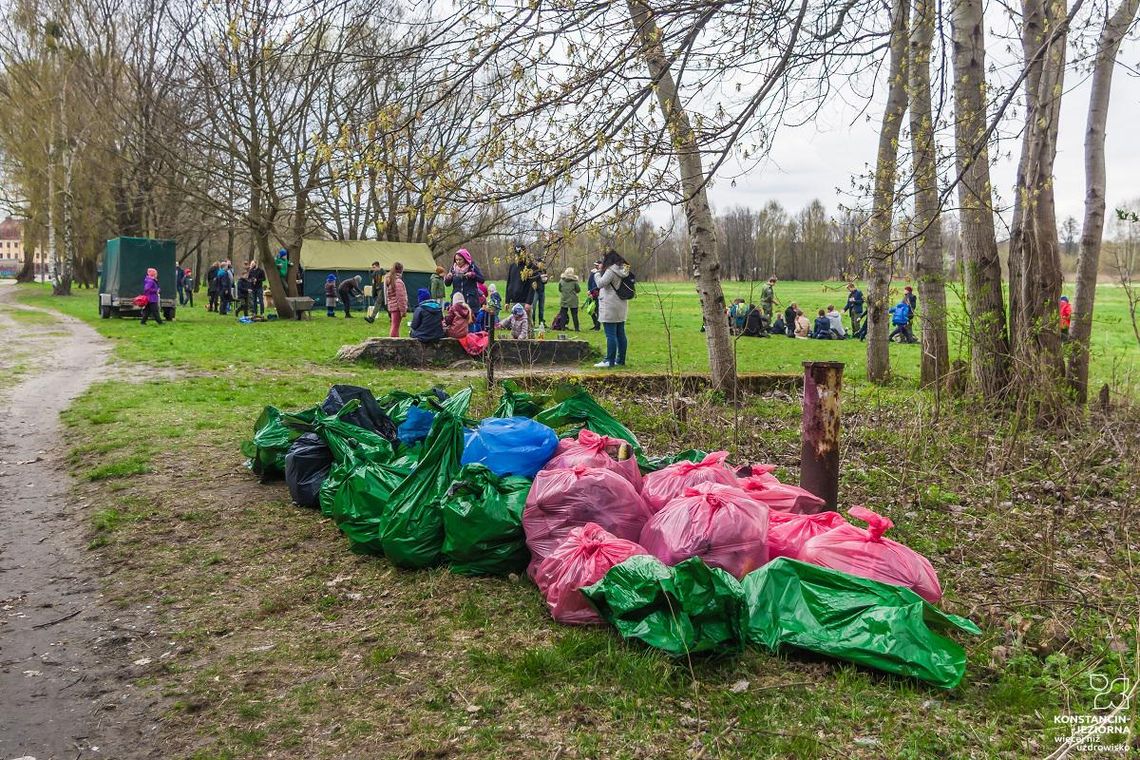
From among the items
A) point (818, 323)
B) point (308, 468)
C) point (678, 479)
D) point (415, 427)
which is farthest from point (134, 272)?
point (678, 479)

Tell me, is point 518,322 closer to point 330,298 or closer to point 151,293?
point 151,293

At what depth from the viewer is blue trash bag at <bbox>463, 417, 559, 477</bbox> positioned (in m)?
4.66

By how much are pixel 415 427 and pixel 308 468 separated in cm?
73

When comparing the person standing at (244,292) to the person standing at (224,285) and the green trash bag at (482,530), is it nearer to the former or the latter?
the person standing at (224,285)

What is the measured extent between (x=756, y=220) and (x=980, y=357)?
103ft

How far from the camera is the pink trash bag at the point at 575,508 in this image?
4.08 meters

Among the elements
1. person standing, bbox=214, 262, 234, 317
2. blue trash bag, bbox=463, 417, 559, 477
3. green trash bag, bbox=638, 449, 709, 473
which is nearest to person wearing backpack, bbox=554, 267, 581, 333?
person standing, bbox=214, 262, 234, 317

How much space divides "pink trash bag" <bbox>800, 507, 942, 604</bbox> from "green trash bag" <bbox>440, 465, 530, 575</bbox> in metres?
1.40

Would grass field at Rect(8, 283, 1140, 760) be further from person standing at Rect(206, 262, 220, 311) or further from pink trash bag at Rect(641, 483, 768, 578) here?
person standing at Rect(206, 262, 220, 311)

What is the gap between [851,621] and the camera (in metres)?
3.24

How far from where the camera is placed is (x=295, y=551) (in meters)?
4.77

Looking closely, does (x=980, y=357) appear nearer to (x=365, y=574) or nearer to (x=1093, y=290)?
(x=1093, y=290)

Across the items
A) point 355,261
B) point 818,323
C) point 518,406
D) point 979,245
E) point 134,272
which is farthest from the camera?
point 355,261

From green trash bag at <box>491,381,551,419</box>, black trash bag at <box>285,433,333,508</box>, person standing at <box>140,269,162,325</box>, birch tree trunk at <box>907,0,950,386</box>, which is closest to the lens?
black trash bag at <box>285,433,333,508</box>
